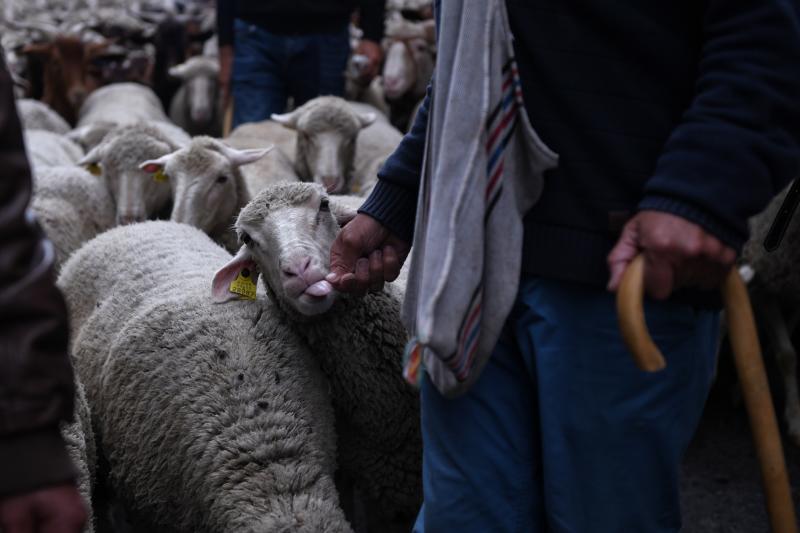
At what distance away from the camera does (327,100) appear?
4566 mm

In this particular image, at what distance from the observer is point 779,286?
11.7ft

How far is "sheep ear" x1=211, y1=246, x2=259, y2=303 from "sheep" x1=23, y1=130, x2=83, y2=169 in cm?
240

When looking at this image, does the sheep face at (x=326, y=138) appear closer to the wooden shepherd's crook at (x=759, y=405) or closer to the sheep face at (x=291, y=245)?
the sheep face at (x=291, y=245)

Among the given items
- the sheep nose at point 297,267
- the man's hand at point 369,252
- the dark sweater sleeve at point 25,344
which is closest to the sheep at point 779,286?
the sheep nose at point 297,267

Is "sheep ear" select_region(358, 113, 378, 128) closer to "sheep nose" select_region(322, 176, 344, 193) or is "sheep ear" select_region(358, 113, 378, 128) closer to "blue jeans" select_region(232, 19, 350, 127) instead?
"sheep nose" select_region(322, 176, 344, 193)

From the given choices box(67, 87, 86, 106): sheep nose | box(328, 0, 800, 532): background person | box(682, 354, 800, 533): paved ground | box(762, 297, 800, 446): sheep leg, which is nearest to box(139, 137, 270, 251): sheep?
box(682, 354, 800, 533): paved ground

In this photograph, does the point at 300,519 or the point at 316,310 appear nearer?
the point at 300,519

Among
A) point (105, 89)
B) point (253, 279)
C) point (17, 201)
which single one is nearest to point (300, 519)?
point (253, 279)

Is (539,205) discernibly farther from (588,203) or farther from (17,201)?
(17,201)

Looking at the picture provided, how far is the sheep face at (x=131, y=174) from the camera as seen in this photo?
409cm

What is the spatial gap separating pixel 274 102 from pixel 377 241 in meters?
3.74

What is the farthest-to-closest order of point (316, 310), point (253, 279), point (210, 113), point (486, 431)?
1. point (210, 113)
2. point (253, 279)
3. point (316, 310)
4. point (486, 431)

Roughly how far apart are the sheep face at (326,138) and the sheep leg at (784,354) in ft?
6.67

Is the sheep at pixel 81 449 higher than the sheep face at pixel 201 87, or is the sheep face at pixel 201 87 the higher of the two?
the sheep at pixel 81 449
